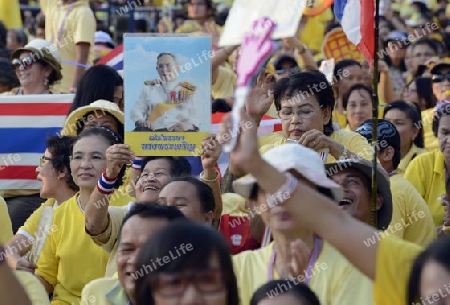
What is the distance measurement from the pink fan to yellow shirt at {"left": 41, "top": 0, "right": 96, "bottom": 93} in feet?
21.2

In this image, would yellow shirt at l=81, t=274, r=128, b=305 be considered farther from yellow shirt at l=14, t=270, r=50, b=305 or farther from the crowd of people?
yellow shirt at l=14, t=270, r=50, b=305

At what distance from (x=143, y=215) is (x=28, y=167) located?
3.46m

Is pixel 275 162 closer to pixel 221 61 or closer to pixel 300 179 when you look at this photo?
pixel 300 179

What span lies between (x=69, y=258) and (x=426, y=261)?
2.94m

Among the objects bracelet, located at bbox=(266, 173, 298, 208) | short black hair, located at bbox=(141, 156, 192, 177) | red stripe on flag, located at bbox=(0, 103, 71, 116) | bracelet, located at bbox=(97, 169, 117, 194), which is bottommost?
bracelet, located at bbox=(266, 173, 298, 208)

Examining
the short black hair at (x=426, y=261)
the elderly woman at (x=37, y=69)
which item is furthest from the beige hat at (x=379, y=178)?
the elderly woman at (x=37, y=69)

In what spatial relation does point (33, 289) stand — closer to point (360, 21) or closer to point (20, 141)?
point (360, 21)

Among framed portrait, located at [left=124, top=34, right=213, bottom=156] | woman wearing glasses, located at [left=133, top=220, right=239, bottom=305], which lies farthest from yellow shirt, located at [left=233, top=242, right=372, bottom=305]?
framed portrait, located at [left=124, top=34, right=213, bottom=156]

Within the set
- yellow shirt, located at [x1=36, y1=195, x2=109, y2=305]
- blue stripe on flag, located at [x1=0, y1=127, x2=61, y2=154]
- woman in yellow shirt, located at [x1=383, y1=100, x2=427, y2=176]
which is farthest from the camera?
woman in yellow shirt, located at [x1=383, y1=100, x2=427, y2=176]

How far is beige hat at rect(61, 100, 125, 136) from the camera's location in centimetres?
638

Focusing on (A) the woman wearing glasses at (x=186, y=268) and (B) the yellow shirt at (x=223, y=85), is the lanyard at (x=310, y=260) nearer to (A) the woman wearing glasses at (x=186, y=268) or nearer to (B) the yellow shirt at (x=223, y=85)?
(A) the woman wearing glasses at (x=186, y=268)

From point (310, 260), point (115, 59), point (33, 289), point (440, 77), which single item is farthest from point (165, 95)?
point (440, 77)

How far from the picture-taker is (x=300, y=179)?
361 centimetres

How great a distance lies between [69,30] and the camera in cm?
948
